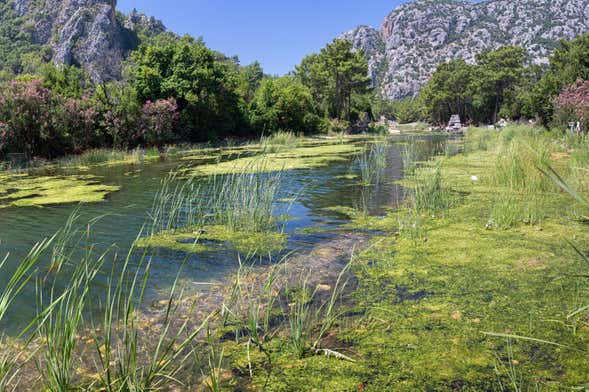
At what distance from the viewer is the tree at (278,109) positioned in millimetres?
31766

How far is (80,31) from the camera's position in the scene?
282 feet

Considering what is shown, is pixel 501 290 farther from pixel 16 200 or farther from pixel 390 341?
pixel 16 200

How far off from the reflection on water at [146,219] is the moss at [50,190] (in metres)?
0.45

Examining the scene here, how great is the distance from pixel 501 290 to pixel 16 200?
30.4ft

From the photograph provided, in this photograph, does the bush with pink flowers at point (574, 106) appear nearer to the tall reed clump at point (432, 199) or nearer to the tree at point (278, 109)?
the tall reed clump at point (432, 199)

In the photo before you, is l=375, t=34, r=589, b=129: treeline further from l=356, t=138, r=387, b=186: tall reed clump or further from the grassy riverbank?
the grassy riverbank

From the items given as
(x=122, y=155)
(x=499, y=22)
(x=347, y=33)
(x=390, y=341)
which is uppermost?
(x=347, y=33)

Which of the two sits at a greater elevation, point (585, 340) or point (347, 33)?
point (347, 33)

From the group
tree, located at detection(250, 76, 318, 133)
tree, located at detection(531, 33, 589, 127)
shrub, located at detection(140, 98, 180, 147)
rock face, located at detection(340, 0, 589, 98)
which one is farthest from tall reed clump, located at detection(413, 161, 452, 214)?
rock face, located at detection(340, 0, 589, 98)

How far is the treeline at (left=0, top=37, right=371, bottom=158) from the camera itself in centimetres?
1619

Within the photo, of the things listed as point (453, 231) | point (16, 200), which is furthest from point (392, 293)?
point (16, 200)

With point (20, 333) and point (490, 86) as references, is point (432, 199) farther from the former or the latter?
point (490, 86)

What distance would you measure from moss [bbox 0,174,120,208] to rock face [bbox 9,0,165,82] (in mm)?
77877

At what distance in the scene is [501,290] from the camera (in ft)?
11.8
